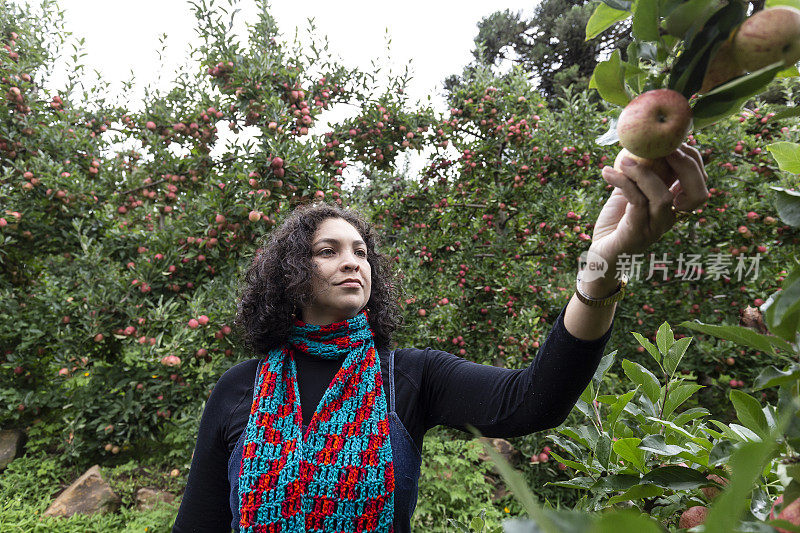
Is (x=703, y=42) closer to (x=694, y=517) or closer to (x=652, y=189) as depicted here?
(x=652, y=189)

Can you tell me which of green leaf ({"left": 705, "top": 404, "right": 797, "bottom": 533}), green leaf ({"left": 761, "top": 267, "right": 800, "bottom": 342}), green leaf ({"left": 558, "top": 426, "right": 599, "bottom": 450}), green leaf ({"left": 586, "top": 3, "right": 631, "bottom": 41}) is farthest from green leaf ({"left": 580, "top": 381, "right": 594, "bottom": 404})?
green leaf ({"left": 705, "top": 404, "right": 797, "bottom": 533})

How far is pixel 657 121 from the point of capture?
0.46 metres

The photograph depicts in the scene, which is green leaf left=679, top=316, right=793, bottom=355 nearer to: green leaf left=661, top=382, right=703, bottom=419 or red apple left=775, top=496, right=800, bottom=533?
red apple left=775, top=496, right=800, bottom=533

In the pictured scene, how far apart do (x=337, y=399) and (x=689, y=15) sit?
3.57 ft

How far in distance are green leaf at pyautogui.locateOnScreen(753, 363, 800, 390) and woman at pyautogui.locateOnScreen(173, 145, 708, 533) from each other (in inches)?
12.2

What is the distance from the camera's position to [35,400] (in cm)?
337

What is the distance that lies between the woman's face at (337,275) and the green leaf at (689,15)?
39.4 inches

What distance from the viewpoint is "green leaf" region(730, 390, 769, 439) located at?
1.78 feet

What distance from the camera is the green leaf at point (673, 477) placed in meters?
0.58

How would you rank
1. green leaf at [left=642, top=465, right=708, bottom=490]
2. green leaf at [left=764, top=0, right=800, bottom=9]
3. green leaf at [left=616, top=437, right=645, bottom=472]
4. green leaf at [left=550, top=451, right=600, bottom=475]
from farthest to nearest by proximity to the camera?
1. green leaf at [left=550, top=451, right=600, bottom=475]
2. green leaf at [left=616, top=437, right=645, bottom=472]
3. green leaf at [left=642, top=465, right=708, bottom=490]
4. green leaf at [left=764, top=0, right=800, bottom=9]

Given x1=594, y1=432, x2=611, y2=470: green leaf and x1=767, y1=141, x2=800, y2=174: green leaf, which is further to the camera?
x1=594, y1=432, x2=611, y2=470: green leaf

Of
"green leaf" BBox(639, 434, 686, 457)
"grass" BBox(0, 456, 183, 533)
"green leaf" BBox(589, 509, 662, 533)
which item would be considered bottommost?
"grass" BBox(0, 456, 183, 533)

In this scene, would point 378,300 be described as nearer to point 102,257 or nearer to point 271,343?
point 271,343

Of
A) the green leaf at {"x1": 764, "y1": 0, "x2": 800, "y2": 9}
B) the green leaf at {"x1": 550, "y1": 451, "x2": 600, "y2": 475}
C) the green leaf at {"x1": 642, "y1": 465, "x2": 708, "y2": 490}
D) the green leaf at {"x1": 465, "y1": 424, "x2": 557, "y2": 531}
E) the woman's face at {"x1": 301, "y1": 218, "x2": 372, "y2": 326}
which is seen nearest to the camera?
the green leaf at {"x1": 465, "y1": 424, "x2": 557, "y2": 531}
